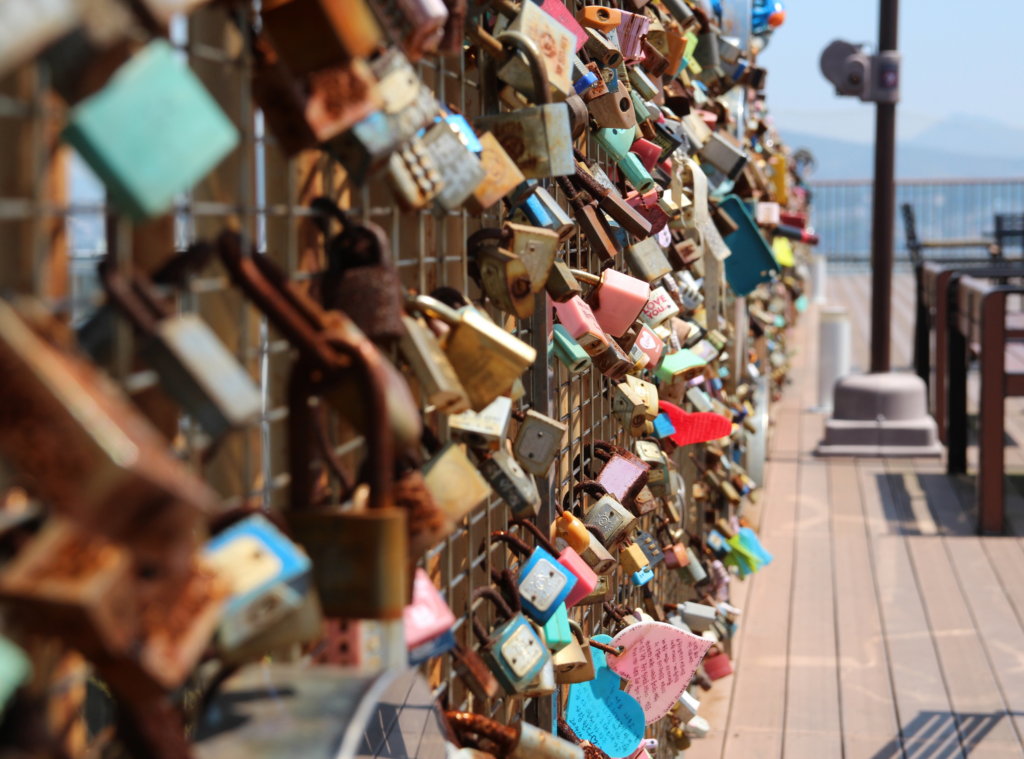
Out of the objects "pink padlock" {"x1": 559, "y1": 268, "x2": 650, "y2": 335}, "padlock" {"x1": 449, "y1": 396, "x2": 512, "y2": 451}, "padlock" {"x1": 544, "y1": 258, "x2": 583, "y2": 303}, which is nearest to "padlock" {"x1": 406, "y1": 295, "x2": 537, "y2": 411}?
"padlock" {"x1": 449, "y1": 396, "x2": 512, "y2": 451}

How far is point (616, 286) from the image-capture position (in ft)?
5.36

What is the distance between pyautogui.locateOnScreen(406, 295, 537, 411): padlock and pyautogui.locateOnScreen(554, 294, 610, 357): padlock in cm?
54

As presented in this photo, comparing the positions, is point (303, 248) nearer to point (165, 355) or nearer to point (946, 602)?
point (165, 355)

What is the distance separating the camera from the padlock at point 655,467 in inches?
85.7

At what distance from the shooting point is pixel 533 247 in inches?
47.3

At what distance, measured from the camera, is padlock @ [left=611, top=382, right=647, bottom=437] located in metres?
2.01

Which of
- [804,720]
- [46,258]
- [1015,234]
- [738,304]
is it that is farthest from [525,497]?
[1015,234]

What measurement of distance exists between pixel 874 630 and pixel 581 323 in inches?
101

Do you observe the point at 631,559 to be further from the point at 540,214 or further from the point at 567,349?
the point at 540,214

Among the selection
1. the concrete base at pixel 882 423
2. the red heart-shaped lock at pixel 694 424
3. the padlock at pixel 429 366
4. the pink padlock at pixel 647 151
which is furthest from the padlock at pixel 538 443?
the concrete base at pixel 882 423

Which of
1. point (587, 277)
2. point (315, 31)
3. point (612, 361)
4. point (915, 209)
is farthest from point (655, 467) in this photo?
point (915, 209)

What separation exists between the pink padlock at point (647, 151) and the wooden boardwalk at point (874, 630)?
1.59 m

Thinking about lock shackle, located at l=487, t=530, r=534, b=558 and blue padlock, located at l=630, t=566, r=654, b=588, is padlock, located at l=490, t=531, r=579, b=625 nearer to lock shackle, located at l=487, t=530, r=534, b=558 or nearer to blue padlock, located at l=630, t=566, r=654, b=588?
lock shackle, located at l=487, t=530, r=534, b=558

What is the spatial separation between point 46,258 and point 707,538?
10.1 ft
